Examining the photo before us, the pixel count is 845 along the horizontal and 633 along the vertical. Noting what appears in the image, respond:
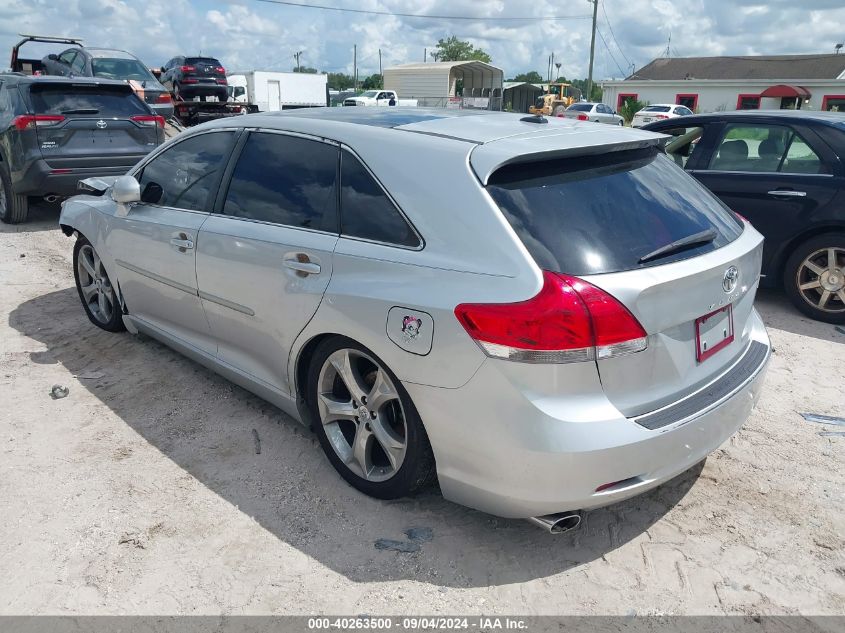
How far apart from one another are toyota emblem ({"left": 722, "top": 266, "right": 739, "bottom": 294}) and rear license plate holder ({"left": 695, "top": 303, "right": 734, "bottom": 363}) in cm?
8

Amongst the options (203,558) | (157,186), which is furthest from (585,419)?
(157,186)

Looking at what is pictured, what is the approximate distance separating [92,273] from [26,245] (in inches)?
139

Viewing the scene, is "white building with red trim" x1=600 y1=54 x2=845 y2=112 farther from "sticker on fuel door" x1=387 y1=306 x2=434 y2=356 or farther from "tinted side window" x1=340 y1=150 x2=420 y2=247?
"sticker on fuel door" x1=387 y1=306 x2=434 y2=356

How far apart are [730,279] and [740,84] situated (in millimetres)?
51982

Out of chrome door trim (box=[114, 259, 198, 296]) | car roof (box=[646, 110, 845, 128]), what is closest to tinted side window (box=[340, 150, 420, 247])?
chrome door trim (box=[114, 259, 198, 296])

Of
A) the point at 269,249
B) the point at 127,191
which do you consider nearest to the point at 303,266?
the point at 269,249

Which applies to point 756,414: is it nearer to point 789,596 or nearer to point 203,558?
point 789,596

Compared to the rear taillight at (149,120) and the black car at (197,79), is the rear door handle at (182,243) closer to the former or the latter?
the rear taillight at (149,120)

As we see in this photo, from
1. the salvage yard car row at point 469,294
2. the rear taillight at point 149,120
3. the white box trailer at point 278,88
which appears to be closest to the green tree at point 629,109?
the white box trailer at point 278,88

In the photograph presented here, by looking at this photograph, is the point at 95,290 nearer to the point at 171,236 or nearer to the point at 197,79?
the point at 171,236

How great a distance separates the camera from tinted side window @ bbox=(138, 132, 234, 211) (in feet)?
12.4

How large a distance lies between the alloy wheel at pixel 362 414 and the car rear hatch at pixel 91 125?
6588mm

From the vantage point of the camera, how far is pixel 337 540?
281 cm

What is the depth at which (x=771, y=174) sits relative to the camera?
570 centimetres
